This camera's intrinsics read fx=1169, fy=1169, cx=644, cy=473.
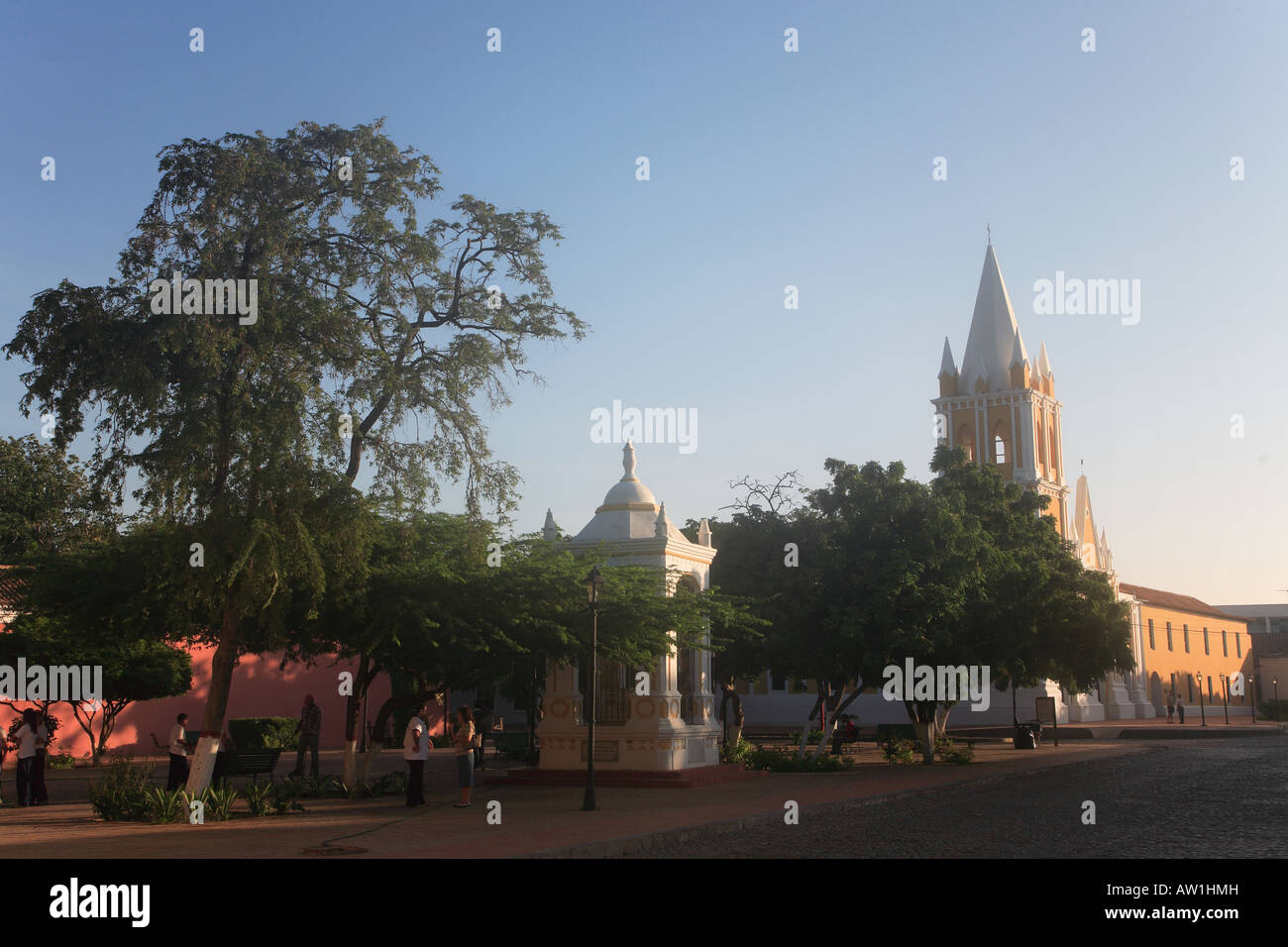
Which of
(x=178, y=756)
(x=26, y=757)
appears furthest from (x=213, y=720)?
(x=26, y=757)

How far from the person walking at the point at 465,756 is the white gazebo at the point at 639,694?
3128 millimetres

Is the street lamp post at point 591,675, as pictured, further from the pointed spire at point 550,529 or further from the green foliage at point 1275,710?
the green foliage at point 1275,710

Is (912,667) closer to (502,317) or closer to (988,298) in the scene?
(502,317)

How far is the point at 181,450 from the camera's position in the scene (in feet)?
48.8

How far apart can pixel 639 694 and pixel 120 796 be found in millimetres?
9460

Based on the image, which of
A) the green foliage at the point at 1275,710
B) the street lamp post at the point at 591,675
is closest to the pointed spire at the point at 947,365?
the green foliage at the point at 1275,710

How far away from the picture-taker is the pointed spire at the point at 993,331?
66.9m

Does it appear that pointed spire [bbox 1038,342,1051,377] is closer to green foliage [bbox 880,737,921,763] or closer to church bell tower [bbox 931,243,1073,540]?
church bell tower [bbox 931,243,1073,540]

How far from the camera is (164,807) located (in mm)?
15195

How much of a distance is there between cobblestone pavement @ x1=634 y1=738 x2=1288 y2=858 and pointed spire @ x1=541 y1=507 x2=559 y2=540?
345 inches

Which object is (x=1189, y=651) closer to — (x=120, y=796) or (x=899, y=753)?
(x=899, y=753)

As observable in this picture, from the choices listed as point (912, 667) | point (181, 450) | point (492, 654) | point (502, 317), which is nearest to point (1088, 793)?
point (912, 667)

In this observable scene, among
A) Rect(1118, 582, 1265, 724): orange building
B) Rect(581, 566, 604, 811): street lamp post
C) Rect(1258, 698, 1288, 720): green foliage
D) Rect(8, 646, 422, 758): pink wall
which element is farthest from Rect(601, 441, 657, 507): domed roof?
Rect(1258, 698, 1288, 720): green foliage
